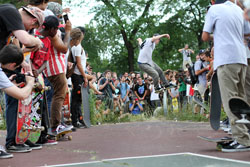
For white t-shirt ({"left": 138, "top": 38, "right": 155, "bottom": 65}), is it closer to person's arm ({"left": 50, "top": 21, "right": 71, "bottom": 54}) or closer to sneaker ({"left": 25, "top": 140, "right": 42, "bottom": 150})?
person's arm ({"left": 50, "top": 21, "right": 71, "bottom": 54})

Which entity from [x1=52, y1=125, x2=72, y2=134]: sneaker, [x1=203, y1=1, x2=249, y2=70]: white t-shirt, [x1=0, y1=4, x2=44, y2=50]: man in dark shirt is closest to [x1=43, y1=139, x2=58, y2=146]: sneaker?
[x1=52, y1=125, x2=72, y2=134]: sneaker

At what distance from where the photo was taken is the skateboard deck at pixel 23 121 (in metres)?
5.28

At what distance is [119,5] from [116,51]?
7.93 m

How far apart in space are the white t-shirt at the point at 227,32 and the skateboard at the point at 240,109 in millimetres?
688

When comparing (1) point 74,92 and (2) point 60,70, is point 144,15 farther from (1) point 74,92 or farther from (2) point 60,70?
(2) point 60,70

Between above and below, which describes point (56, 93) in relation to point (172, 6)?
below

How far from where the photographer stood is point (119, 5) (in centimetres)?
2769

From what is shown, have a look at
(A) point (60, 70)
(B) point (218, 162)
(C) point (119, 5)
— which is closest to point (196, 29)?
(C) point (119, 5)

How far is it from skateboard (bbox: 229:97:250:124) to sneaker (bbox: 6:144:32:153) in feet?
8.77

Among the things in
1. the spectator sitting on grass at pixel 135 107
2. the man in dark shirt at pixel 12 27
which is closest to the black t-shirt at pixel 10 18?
the man in dark shirt at pixel 12 27

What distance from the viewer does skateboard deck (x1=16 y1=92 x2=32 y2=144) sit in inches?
208

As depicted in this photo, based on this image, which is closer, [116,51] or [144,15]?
[144,15]

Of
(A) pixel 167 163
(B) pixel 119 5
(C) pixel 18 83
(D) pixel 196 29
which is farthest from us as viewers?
(D) pixel 196 29

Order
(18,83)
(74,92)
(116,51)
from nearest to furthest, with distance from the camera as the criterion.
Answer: (18,83), (74,92), (116,51)
